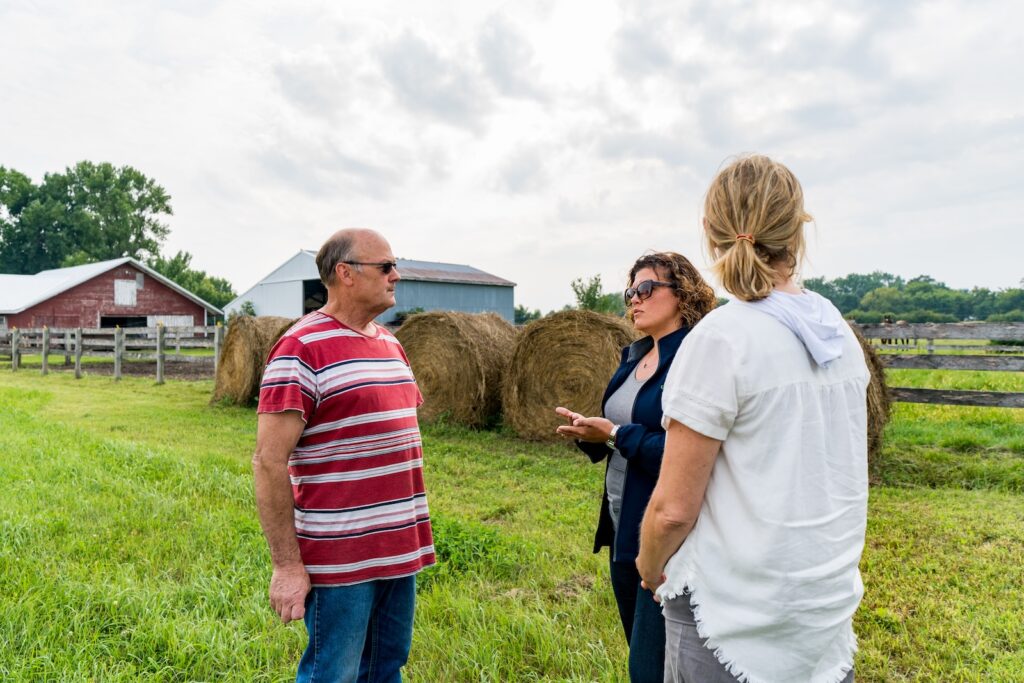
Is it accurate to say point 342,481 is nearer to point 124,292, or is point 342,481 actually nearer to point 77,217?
A: point 124,292

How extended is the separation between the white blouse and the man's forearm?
46.6 inches

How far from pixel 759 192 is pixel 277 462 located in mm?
1494

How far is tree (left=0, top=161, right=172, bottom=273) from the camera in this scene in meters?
54.4

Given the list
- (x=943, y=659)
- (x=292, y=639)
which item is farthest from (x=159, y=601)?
(x=943, y=659)

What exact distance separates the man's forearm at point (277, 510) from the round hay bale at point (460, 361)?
714cm

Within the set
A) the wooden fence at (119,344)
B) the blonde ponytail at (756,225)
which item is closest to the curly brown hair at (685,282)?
the blonde ponytail at (756,225)

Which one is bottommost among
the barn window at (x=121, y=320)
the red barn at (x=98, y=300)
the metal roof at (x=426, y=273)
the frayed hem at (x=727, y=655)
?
the frayed hem at (x=727, y=655)

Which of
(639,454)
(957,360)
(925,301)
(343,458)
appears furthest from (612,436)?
(925,301)

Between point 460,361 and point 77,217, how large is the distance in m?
57.2

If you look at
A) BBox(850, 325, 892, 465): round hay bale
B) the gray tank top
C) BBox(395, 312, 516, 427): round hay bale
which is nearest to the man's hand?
the gray tank top

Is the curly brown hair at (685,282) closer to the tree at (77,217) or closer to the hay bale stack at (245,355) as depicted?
the hay bale stack at (245,355)

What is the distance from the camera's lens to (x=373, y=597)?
2.21 meters

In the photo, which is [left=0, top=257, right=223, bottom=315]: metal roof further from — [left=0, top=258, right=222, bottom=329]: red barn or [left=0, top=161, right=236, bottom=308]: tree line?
[left=0, top=161, right=236, bottom=308]: tree line

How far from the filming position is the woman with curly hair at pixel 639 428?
6.41ft
